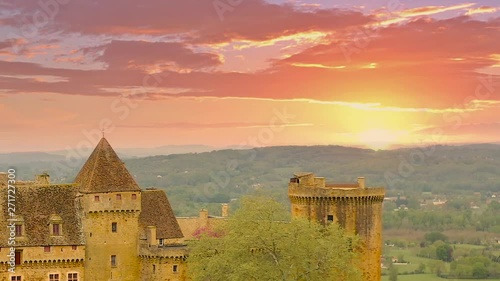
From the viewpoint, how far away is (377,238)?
6612cm

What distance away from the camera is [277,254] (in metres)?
60.4

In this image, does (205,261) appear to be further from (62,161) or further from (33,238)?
(62,161)

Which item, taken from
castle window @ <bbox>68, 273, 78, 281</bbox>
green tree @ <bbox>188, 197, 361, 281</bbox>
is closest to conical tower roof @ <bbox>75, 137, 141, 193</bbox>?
castle window @ <bbox>68, 273, 78, 281</bbox>

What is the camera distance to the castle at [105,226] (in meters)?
62.0

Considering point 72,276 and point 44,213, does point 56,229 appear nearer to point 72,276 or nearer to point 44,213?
point 44,213

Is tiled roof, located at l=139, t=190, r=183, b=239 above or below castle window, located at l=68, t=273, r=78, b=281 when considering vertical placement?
above

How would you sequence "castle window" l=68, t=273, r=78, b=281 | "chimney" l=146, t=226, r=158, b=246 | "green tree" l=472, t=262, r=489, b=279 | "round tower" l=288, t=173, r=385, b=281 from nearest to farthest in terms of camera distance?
1. "castle window" l=68, t=273, r=78, b=281
2. "chimney" l=146, t=226, r=158, b=246
3. "round tower" l=288, t=173, r=385, b=281
4. "green tree" l=472, t=262, r=489, b=279

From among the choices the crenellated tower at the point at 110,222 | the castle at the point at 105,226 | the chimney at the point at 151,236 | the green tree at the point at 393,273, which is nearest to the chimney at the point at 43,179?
the castle at the point at 105,226

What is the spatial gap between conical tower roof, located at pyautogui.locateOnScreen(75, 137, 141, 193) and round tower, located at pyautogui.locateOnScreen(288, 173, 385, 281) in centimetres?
1315

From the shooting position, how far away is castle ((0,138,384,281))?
62000 millimetres

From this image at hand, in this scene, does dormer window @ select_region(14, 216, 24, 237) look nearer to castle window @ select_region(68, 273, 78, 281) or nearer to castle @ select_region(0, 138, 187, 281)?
castle @ select_region(0, 138, 187, 281)

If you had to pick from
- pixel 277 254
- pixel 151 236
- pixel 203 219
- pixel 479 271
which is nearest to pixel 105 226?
pixel 151 236

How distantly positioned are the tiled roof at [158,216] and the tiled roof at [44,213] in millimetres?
5393

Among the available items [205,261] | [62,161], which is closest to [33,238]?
[205,261]
